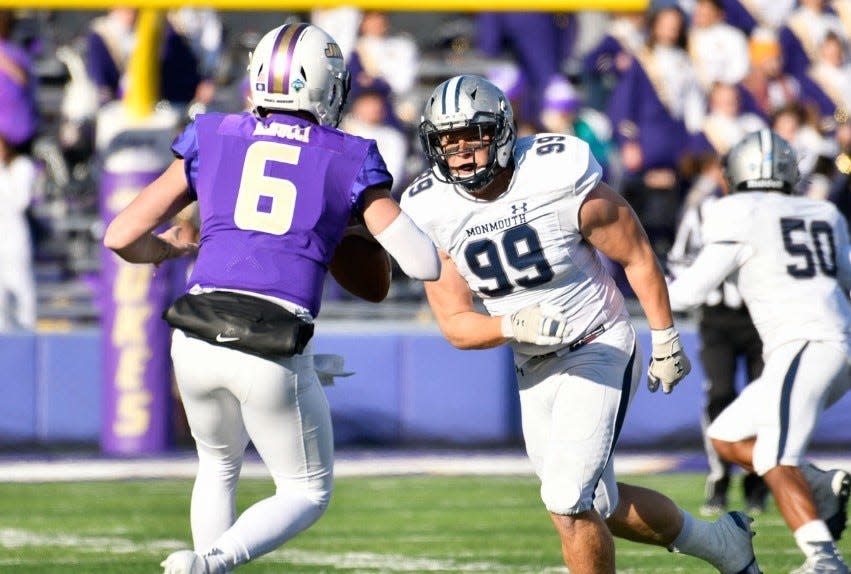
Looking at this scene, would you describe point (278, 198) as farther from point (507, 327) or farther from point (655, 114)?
point (655, 114)

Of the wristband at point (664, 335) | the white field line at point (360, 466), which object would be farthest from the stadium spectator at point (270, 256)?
the white field line at point (360, 466)

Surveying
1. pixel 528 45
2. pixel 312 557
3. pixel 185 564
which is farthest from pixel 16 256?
pixel 185 564

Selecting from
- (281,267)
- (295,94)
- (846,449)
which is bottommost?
(846,449)

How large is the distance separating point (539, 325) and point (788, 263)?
6.64ft

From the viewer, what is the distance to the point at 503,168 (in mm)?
4801

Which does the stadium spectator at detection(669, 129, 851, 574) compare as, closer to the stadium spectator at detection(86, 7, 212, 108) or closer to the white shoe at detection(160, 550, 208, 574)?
the white shoe at detection(160, 550, 208, 574)

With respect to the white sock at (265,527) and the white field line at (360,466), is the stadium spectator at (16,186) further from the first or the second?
the white sock at (265,527)

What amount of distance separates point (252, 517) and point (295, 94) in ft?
3.62

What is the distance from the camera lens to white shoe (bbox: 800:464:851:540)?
19.4 feet

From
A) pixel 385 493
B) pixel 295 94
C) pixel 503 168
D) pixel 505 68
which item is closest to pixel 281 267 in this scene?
pixel 295 94

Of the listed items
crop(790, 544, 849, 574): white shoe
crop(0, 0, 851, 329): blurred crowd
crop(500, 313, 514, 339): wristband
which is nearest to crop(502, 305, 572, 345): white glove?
crop(500, 313, 514, 339): wristband

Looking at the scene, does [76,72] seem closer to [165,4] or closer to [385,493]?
[165,4]

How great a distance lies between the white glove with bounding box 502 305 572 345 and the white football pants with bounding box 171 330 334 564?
54 cm

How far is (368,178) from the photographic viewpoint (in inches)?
169
